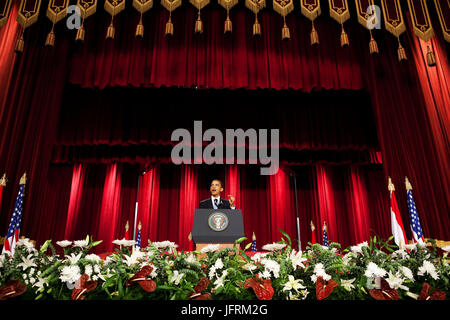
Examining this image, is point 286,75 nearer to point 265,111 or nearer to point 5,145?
point 265,111

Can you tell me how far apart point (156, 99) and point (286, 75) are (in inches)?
115

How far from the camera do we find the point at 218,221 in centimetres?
280

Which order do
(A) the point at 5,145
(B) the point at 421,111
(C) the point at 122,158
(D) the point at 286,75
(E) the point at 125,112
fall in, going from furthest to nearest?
(C) the point at 122,158 < (E) the point at 125,112 < (D) the point at 286,75 < (B) the point at 421,111 < (A) the point at 5,145

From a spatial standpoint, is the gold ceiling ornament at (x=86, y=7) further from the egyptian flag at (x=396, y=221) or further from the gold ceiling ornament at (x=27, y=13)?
the egyptian flag at (x=396, y=221)

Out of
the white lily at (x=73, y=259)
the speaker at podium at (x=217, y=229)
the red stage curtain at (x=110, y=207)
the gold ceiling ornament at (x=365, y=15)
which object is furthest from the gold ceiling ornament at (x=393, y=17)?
the red stage curtain at (x=110, y=207)

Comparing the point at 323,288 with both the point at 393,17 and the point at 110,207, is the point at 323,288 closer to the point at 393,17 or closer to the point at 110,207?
the point at 393,17

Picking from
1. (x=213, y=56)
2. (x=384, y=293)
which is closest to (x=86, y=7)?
(x=213, y=56)

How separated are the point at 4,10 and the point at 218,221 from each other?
4255mm

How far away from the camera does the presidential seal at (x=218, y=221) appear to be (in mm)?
2773

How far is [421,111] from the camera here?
4.71 m

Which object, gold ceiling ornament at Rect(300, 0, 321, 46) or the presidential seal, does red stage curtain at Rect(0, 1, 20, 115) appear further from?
gold ceiling ornament at Rect(300, 0, 321, 46)

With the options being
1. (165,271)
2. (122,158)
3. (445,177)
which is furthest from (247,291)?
(122,158)

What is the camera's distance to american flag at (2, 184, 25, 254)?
374 centimetres

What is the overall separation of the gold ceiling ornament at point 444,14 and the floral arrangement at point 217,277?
4.57m
